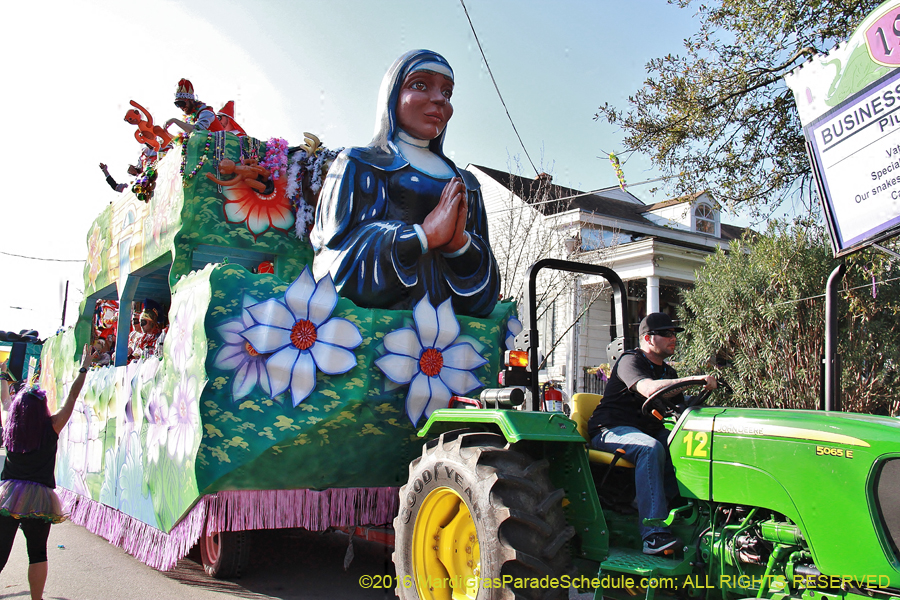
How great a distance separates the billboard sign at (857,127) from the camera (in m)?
4.47

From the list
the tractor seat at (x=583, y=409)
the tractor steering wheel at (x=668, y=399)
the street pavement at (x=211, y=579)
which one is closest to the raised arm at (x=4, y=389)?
the street pavement at (x=211, y=579)

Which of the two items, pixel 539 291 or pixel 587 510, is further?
pixel 539 291

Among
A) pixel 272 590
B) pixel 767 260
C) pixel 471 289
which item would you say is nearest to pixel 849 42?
pixel 471 289

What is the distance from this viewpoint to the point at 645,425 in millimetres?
4102

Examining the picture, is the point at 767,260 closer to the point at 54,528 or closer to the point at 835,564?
the point at 835,564

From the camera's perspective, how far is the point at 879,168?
179 inches

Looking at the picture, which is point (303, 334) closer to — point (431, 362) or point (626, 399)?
point (431, 362)

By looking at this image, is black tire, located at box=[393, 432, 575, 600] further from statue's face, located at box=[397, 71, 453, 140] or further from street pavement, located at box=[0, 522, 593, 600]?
statue's face, located at box=[397, 71, 453, 140]

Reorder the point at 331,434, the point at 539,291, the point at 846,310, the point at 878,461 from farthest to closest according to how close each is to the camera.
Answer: the point at 539,291
the point at 846,310
the point at 331,434
the point at 878,461

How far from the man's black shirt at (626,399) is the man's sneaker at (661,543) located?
69cm

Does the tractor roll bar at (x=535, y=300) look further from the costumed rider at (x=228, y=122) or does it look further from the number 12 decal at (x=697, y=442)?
the costumed rider at (x=228, y=122)

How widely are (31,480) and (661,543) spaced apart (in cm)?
398

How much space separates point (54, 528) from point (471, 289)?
6264 mm

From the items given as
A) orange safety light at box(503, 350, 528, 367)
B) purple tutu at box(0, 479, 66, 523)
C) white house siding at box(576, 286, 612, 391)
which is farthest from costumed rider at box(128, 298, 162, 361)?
white house siding at box(576, 286, 612, 391)
